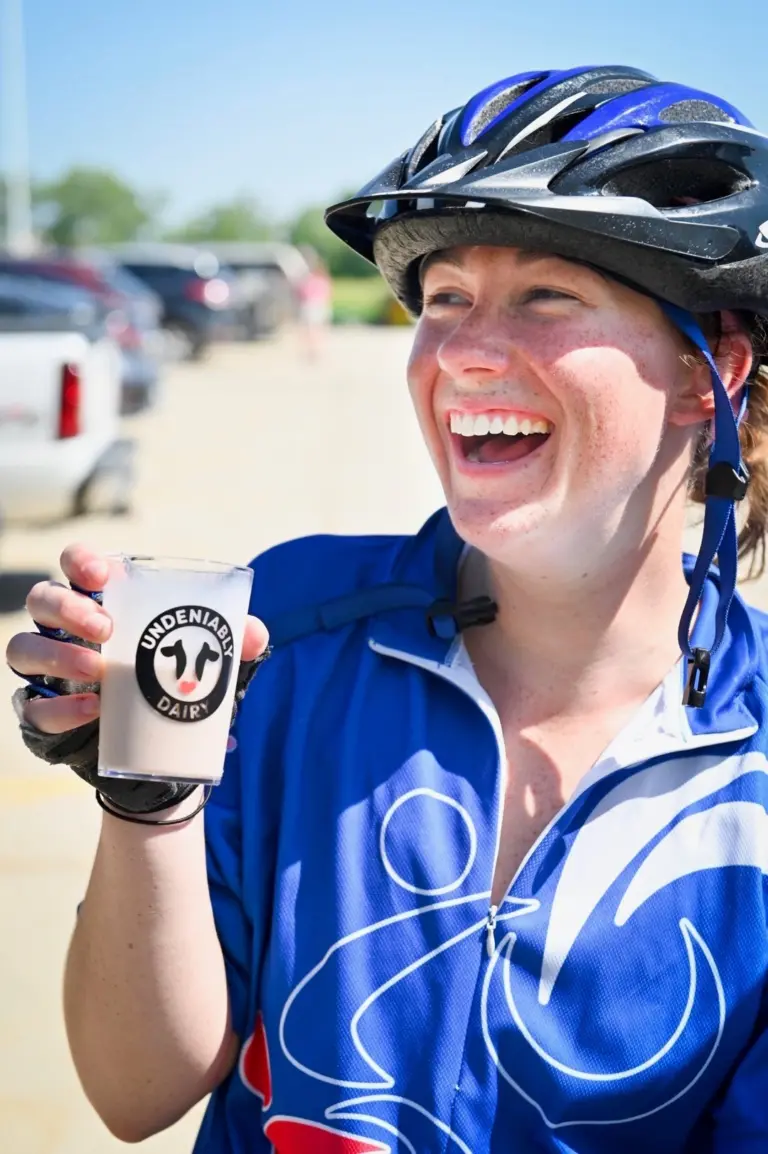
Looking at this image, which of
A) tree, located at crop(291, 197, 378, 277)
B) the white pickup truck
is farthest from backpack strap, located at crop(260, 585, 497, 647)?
tree, located at crop(291, 197, 378, 277)

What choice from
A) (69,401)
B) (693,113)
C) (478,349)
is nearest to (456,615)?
(478,349)

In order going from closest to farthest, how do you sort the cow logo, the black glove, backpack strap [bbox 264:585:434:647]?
the cow logo < the black glove < backpack strap [bbox 264:585:434:647]

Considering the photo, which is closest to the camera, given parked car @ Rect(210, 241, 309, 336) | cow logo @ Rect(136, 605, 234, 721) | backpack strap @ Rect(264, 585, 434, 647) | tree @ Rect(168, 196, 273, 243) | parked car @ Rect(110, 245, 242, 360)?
cow logo @ Rect(136, 605, 234, 721)

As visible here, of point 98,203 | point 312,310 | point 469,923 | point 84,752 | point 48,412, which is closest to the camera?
point 84,752

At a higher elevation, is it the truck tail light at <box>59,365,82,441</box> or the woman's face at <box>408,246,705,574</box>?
the truck tail light at <box>59,365,82,441</box>

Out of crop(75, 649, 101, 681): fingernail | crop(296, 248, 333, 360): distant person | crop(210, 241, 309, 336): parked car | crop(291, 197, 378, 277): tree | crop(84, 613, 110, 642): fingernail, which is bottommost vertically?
crop(75, 649, 101, 681): fingernail

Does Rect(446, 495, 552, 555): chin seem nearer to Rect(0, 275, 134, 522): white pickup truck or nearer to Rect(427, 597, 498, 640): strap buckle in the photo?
Rect(427, 597, 498, 640): strap buckle

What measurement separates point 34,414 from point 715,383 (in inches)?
262

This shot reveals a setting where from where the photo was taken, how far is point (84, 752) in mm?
1833

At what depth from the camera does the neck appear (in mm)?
2182

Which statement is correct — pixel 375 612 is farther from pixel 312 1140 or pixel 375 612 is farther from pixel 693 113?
pixel 693 113

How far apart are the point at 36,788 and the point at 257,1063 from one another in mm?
3674

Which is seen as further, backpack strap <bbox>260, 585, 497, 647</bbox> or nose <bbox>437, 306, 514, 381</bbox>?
backpack strap <bbox>260, 585, 497, 647</bbox>

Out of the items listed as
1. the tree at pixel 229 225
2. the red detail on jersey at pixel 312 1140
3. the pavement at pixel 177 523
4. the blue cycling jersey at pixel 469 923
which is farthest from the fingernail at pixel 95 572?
the tree at pixel 229 225
